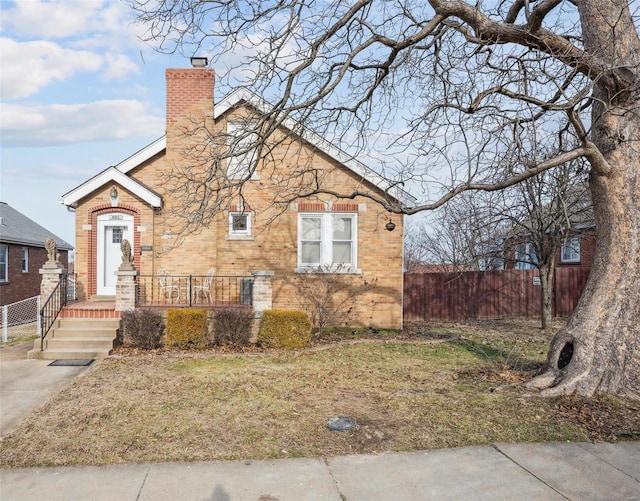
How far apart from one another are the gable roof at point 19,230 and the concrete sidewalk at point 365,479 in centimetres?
1893

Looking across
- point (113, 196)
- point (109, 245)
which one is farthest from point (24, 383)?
point (113, 196)

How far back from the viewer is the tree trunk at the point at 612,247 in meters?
7.00

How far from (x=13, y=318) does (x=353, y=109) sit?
16.7 m

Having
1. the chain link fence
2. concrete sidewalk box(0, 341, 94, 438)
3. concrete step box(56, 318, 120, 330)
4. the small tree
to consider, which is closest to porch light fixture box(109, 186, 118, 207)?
concrete step box(56, 318, 120, 330)

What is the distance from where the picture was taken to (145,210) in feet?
45.4

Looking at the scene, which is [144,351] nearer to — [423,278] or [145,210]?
[145,210]

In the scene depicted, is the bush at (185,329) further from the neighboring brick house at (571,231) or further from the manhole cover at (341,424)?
the neighboring brick house at (571,231)

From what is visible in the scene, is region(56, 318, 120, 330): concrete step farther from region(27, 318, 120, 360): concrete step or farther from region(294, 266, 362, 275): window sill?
region(294, 266, 362, 275): window sill

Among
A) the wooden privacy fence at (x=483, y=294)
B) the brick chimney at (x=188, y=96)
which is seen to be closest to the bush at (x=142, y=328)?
the brick chimney at (x=188, y=96)

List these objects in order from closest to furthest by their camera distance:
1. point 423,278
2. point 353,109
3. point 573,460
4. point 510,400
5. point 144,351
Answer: point 573,460 → point 510,400 → point 353,109 → point 144,351 → point 423,278

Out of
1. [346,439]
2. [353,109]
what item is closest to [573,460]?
[346,439]

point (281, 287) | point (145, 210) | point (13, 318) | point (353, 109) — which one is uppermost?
point (353, 109)

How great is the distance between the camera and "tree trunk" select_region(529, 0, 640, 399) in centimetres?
700

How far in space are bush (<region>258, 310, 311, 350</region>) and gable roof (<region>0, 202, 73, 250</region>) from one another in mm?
14442
